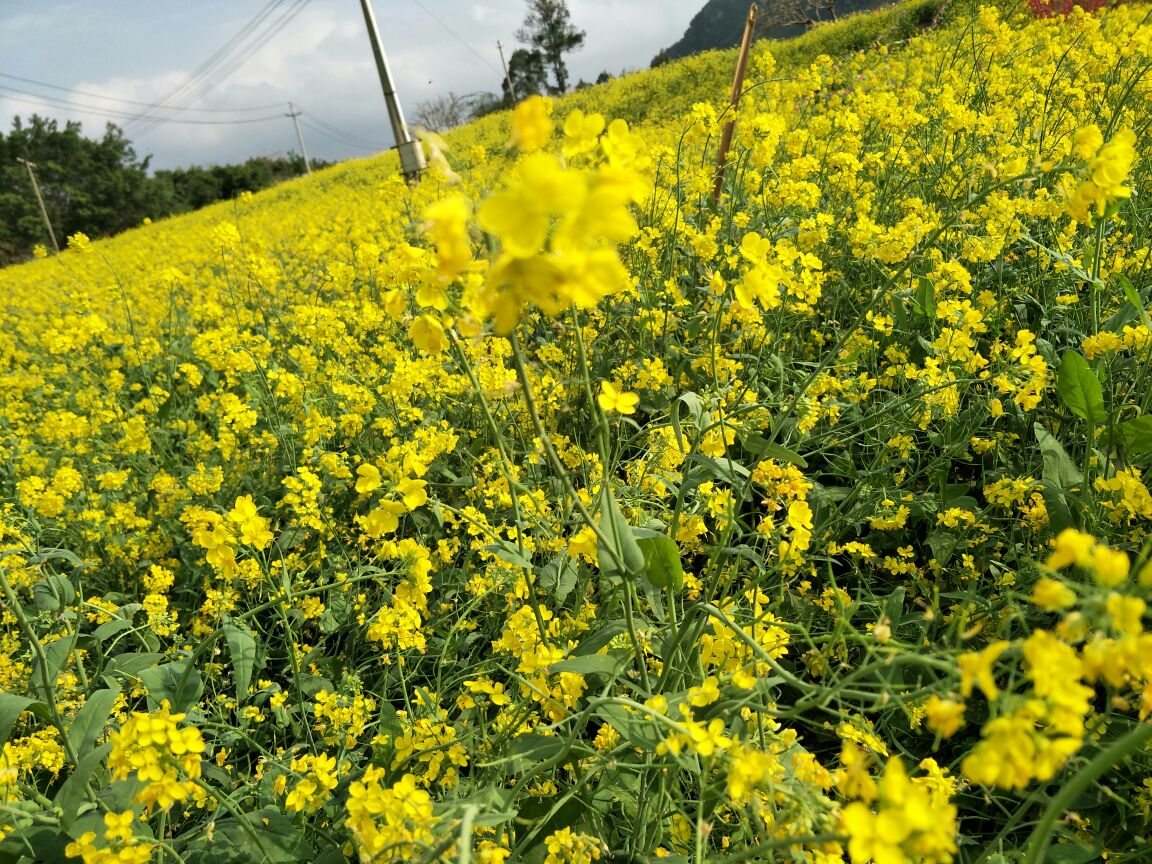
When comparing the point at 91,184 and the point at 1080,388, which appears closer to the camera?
the point at 1080,388

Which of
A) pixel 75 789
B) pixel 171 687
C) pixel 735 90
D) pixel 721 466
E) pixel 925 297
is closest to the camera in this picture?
pixel 75 789

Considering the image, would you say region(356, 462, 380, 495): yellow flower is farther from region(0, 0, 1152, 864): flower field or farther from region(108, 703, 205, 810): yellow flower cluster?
region(108, 703, 205, 810): yellow flower cluster

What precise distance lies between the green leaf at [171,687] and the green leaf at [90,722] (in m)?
0.12

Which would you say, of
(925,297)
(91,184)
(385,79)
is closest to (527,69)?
(91,184)

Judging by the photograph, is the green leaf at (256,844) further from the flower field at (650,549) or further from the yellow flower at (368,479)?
the yellow flower at (368,479)

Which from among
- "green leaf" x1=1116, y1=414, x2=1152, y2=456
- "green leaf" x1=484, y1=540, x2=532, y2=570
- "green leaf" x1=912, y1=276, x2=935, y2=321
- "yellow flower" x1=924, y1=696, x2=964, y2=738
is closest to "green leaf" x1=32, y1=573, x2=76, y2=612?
"green leaf" x1=484, y1=540, x2=532, y2=570

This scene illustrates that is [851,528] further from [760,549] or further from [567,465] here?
[567,465]

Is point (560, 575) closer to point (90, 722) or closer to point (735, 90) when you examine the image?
point (90, 722)

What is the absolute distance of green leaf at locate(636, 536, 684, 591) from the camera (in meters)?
1.25

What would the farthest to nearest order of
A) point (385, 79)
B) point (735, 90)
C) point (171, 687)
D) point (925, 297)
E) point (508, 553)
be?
point (385, 79), point (735, 90), point (925, 297), point (171, 687), point (508, 553)

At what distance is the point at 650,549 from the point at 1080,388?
1.35m

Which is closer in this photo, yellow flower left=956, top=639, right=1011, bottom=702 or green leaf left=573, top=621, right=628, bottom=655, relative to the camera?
yellow flower left=956, top=639, right=1011, bottom=702

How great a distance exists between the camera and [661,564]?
4.16 ft

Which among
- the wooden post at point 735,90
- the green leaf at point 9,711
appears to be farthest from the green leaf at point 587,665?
the wooden post at point 735,90
